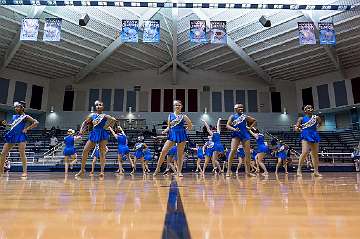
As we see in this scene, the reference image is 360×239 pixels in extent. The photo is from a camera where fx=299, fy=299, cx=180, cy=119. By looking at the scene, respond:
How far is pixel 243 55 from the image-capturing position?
2242 cm

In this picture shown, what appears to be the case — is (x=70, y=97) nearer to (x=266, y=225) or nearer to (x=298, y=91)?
(x=298, y=91)

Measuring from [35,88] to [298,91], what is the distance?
23.4 meters

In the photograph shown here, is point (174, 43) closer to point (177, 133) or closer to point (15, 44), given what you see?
point (15, 44)

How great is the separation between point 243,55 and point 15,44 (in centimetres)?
1576

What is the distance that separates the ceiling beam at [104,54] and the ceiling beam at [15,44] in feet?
17.3

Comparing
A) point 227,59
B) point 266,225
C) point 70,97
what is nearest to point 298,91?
point 227,59

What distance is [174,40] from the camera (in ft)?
69.9

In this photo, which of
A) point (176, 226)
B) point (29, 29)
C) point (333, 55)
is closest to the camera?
point (176, 226)

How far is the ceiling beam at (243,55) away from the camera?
61.7 feet

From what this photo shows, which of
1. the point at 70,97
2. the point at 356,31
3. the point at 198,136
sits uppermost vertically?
the point at 356,31

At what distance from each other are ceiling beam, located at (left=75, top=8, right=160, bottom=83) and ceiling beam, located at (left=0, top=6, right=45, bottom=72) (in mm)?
5282

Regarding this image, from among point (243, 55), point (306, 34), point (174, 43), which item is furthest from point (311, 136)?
point (243, 55)

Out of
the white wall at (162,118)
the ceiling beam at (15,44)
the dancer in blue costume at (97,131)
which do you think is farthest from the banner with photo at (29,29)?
the white wall at (162,118)

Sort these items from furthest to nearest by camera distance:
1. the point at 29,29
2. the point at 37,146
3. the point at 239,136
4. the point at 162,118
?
the point at 162,118 < the point at 37,146 < the point at 29,29 < the point at 239,136
